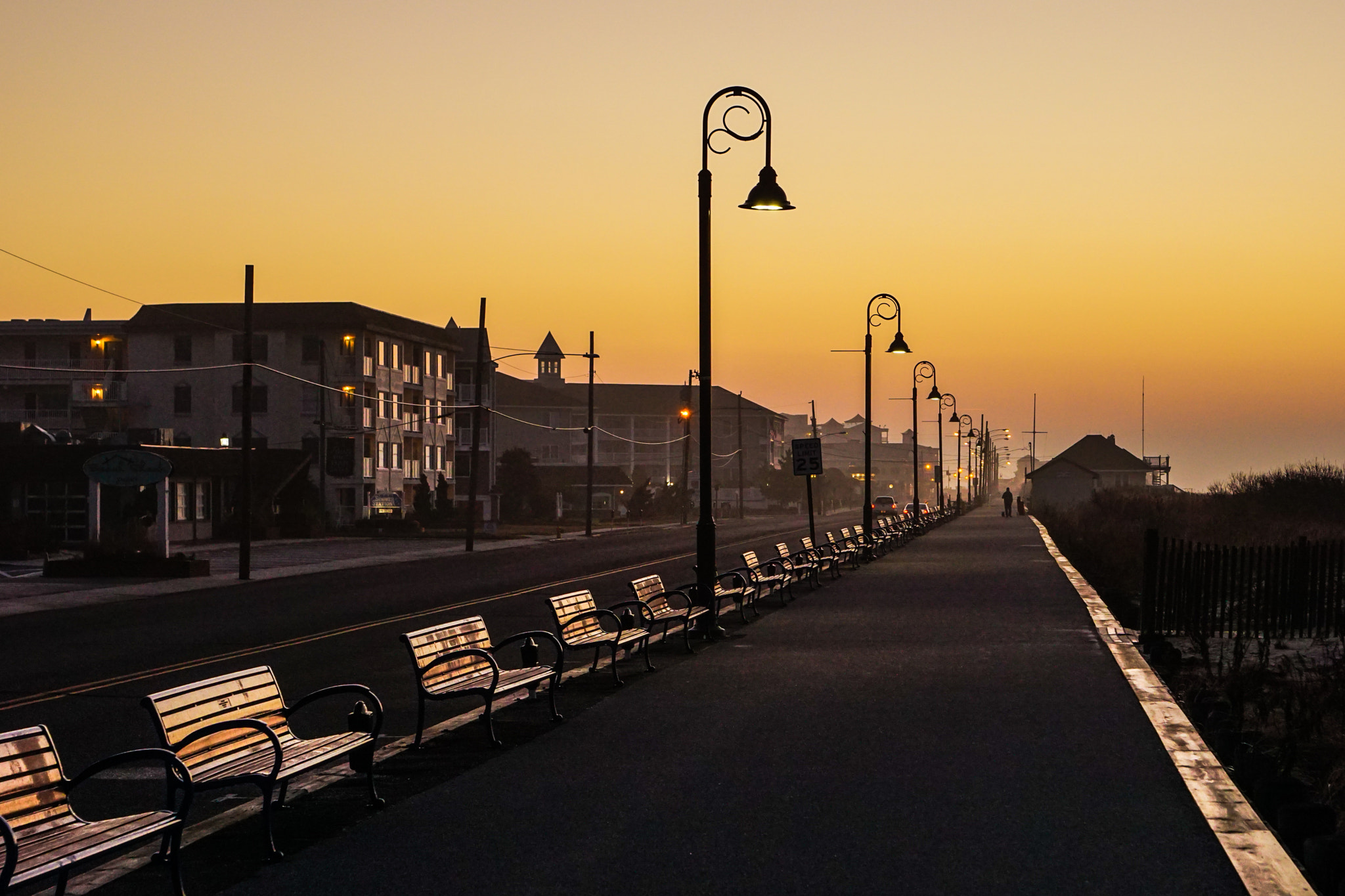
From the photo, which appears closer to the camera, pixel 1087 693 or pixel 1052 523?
pixel 1087 693

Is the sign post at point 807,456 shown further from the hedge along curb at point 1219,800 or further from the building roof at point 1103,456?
the building roof at point 1103,456

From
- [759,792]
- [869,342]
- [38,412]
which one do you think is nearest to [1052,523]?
[869,342]

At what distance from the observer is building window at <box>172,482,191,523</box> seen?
52.5 m

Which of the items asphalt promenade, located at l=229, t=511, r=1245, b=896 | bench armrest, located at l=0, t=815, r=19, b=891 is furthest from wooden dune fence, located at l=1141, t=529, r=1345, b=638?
bench armrest, located at l=0, t=815, r=19, b=891

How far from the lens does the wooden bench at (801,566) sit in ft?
85.3

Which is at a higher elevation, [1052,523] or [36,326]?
[36,326]

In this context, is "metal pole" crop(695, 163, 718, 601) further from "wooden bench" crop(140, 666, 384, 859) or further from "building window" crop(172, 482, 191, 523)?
"building window" crop(172, 482, 191, 523)

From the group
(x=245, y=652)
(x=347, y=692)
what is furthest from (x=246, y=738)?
(x=245, y=652)

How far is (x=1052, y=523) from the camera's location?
5978 centimetres

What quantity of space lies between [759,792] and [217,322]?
76217 mm

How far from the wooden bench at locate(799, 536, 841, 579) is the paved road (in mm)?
2836

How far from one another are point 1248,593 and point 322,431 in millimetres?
55294

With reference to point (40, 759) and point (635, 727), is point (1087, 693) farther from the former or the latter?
point (40, 759)

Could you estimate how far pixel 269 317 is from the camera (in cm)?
7869
